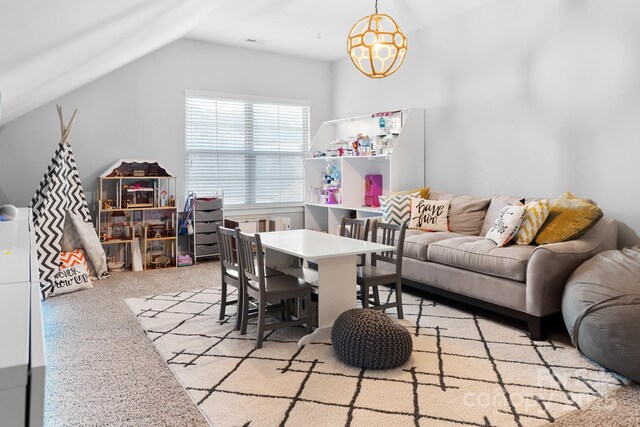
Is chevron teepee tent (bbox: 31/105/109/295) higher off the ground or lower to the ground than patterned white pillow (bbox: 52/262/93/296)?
higher

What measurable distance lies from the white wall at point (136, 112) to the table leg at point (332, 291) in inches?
130

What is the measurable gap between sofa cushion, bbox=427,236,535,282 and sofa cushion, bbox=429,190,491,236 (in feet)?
1.49

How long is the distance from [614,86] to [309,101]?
3847 millimetres

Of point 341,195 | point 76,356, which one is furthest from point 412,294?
point 76,356

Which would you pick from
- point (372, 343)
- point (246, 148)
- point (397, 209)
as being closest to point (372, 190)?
point (397, 209)

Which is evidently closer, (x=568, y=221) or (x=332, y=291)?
(x=332, y=291)

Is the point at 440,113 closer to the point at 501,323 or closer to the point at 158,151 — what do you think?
the point at 501,323

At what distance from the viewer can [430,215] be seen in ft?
14.4

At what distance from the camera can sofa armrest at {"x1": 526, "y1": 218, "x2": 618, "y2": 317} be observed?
290 centimetres

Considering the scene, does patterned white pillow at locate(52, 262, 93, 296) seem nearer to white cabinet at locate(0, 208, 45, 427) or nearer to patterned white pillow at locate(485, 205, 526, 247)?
white cabinet at locate(0, 208, 45, 427)

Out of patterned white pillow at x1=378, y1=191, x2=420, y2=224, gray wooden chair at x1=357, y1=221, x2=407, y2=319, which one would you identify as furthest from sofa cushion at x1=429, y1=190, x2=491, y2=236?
gray wooden chair at x1=357, y1=221, x2=407, y2=319

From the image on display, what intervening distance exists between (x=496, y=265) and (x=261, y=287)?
1.64 meters

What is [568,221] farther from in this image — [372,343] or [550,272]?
[372,343]

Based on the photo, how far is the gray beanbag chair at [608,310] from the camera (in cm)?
230
